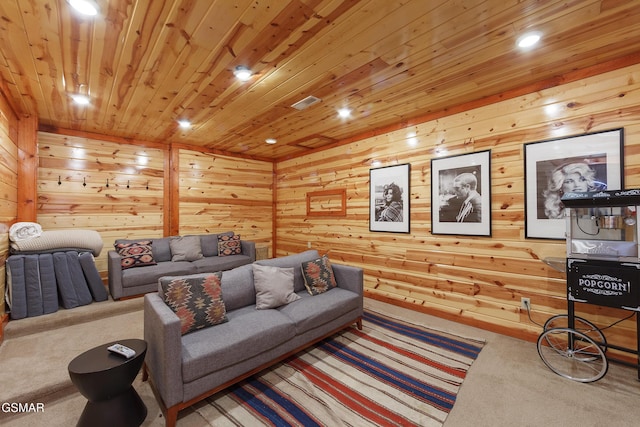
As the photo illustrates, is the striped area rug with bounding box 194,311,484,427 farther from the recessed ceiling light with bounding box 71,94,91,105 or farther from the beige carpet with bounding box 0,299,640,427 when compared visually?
the recessed ceiling light with bounding box 71,94,91,105

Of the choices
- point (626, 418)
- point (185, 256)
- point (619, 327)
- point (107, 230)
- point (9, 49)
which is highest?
point (9, 49)

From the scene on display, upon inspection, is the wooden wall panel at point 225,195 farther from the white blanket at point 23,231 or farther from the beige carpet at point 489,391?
the beige carpet at point 489,391

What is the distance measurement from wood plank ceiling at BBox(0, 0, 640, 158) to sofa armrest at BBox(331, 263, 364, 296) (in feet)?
6.38

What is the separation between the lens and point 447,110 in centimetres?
336

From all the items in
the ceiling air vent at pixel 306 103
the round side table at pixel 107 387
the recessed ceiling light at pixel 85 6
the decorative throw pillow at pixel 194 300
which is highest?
the ceiling air vent at pixel 306 103

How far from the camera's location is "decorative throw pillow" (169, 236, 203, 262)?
4445 mm

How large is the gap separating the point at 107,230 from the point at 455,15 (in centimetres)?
532

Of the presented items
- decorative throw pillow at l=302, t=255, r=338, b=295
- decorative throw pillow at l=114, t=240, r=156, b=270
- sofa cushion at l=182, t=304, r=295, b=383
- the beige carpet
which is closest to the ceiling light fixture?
decorative throw pillow at l=302, t=255, r=338, b=295

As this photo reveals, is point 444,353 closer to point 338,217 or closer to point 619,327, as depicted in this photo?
point 619,327

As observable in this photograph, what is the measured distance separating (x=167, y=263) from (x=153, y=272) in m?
0.43

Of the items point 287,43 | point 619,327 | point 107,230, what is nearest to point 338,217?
point 287,43

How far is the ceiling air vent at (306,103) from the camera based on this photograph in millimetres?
3000

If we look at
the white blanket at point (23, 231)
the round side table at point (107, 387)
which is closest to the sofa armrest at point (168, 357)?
the round side table at point (107, 387)

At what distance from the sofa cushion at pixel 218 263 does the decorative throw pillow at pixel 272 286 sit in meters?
1.96
